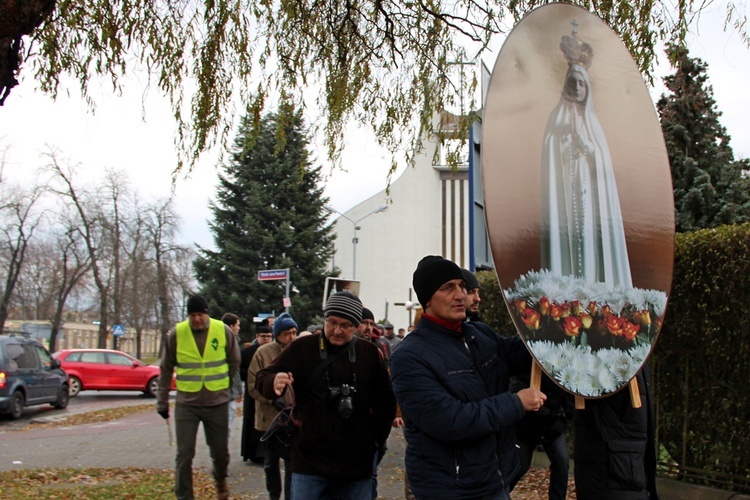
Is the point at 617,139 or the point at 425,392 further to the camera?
the point at 617,139

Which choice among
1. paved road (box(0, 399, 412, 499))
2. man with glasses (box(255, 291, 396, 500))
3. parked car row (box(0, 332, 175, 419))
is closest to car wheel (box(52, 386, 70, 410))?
parked car row (box(0, 332, 175, 419))

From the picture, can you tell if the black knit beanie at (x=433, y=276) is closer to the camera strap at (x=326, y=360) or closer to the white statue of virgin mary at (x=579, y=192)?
the white statue of virgin mary at (x=579, y=192)

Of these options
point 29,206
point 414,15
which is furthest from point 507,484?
point 29,206

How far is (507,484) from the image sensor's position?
3346mm

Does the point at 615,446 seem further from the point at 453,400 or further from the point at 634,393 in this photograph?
the point at 453,400

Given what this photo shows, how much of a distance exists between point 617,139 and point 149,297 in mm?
53650

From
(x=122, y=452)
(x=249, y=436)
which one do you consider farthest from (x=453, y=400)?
(x=122, y=452)

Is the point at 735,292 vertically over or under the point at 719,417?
over

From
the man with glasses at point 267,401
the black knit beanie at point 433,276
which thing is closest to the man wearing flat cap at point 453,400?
the black knit beanie at point 433,276

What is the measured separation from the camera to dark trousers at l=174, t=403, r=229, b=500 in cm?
684

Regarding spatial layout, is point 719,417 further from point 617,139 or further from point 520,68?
point 520,68

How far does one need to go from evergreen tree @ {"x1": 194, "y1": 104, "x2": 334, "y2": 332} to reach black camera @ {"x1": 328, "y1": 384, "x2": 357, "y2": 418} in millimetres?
35645

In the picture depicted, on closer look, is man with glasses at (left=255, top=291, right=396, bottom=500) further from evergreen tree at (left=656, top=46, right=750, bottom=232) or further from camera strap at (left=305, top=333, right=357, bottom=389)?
evergreen tree at (left=656, top=46, right=750, bottom=232)

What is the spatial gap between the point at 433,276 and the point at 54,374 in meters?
19.1
